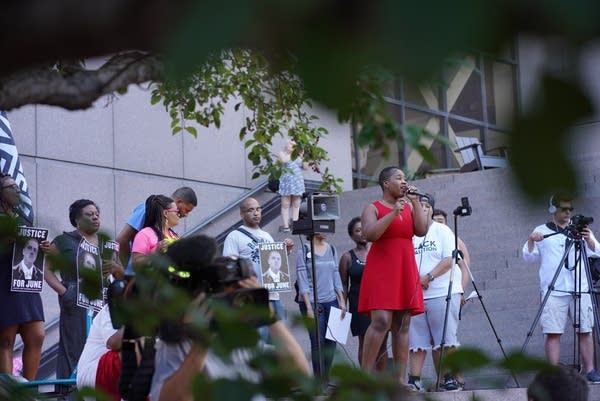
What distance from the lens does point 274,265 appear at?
8.40 metres

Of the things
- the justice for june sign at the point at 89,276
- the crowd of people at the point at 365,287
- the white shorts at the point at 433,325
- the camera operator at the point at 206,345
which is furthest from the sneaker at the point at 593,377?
the justice for june sign at the point at 89,276

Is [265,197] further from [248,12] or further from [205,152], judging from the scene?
[248,12]

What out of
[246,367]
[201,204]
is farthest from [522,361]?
[201,204]

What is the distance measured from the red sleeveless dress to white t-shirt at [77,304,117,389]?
3311mm

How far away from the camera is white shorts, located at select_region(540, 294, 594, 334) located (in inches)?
339

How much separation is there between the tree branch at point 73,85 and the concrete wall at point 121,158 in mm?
9024

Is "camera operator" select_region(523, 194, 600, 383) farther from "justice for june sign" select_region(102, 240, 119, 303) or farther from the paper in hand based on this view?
"justice for june sign" select_region(102, 240, 119, 303)

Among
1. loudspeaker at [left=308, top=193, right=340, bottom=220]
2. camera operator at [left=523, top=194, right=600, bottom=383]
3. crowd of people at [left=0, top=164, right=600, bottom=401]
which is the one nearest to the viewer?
crowd of people at [left=0, top=164, right=600, bottom=401]

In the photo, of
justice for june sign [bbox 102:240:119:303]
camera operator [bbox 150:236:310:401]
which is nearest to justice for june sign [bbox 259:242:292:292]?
camera operator [bbox 150:236:310:401]

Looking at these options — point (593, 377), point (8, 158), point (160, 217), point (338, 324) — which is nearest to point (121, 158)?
point (8, 158)

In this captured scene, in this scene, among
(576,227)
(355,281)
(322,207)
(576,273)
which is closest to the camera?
(576,227)

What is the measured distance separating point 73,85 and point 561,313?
7.39 m

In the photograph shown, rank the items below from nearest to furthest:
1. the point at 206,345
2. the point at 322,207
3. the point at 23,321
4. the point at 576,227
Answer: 1. the point at 206,345
2. the point at 23,321
3. the point at 576,227
4. the point at 322,207

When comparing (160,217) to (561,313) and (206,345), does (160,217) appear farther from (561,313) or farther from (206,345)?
(206,345)
